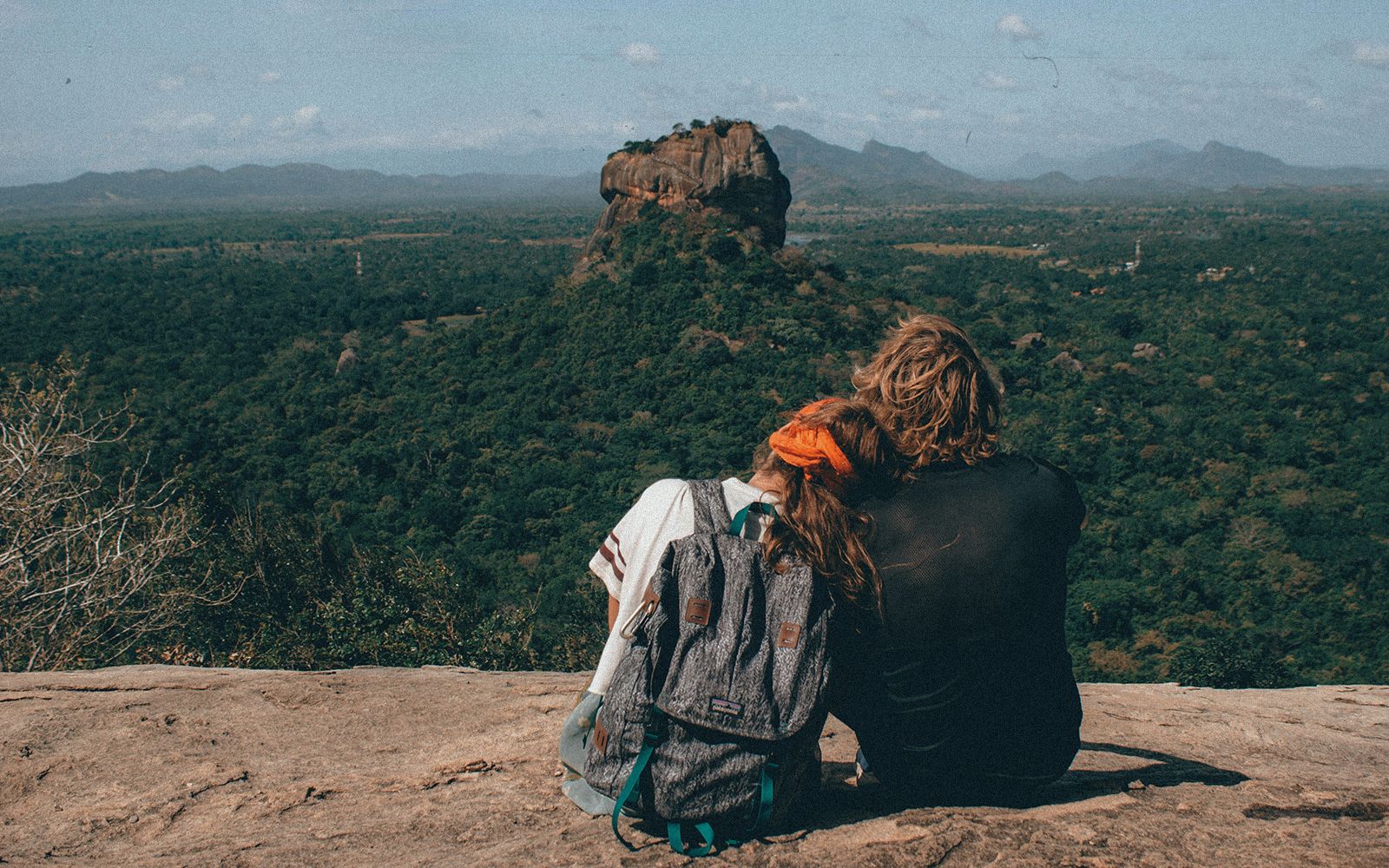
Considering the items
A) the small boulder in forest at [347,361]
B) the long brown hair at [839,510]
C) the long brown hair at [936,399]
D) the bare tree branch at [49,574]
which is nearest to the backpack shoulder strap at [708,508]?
the long brown hair at [839,510]

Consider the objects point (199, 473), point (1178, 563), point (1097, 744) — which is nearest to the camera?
point (1097, 744)

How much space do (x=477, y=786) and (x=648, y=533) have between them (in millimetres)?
1714

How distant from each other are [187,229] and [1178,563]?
479ft

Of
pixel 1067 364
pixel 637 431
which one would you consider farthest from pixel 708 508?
pixel 1067 364

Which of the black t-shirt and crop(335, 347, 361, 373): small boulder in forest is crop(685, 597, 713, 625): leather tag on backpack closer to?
the black t-shirt

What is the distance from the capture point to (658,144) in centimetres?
3575

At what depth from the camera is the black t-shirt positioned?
2652mm

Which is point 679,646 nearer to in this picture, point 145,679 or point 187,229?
point 145,679

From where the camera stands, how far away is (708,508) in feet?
8.78

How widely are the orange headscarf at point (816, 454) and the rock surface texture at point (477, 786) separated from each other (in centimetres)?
127

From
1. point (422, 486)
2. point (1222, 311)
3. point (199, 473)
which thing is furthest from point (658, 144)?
point (1222, 311)

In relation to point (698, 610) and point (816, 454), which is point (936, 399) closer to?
point (816, 454)

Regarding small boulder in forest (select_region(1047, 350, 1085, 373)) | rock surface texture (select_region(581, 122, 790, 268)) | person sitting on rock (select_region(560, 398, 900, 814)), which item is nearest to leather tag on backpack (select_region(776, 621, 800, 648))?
person sitting on rock (select_region(560, 398, 900, 814))

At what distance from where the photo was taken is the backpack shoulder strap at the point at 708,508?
2648mm
